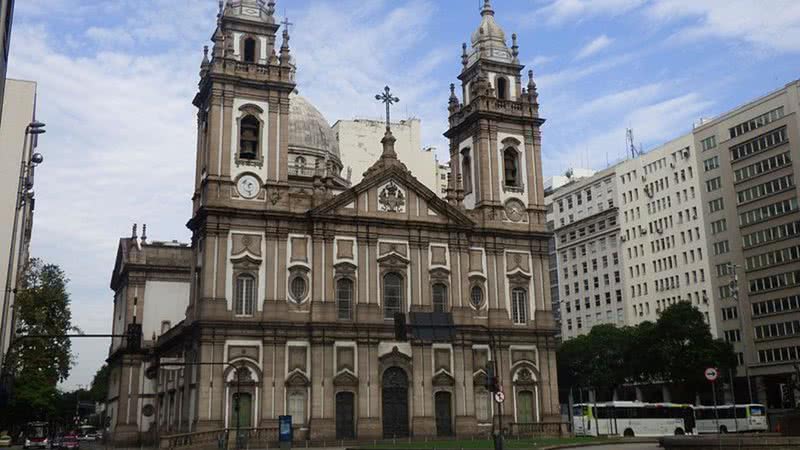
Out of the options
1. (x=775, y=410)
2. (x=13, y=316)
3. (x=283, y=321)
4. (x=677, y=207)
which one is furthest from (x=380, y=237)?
(x=677, y=207)

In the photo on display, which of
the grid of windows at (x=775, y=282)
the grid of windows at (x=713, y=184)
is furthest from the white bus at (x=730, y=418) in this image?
the grid of windows at (x=713, y=184)

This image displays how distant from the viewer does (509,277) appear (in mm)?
50594

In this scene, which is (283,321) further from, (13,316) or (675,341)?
(675,341)

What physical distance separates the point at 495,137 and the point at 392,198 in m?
8.32

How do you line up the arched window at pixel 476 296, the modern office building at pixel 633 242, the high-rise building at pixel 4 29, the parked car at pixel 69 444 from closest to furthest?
the high-rise building at pixel 4 29
the arched window at pixel 476 296
the parked car at pixel 69 444
the modern office building at pixel 633 242

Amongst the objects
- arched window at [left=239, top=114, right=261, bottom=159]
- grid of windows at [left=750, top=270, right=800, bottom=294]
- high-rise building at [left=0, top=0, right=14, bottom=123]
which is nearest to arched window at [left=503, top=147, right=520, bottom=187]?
arched window at [left=239, top=114, right=261, bottom=159]

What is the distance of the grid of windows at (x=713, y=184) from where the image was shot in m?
77.6

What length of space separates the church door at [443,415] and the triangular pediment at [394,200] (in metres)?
9.71

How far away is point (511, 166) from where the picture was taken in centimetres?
5394

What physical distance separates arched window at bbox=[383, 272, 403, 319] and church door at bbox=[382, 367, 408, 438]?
320 centimetres

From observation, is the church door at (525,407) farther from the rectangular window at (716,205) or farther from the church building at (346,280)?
the rectangular window at (716,205)

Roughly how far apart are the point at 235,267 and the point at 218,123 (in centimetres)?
798

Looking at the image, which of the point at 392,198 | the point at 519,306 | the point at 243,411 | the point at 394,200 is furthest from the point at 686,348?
the point at 243,411

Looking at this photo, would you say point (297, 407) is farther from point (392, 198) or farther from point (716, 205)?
point (716, 205)
